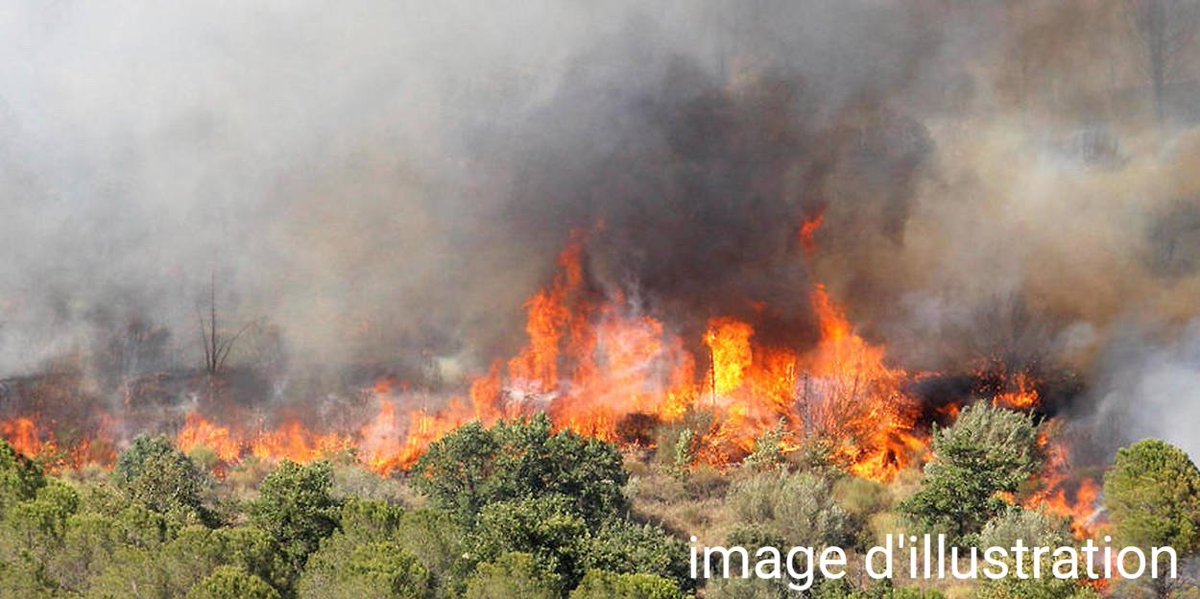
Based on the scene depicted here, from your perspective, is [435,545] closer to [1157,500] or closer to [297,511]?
[297,511]

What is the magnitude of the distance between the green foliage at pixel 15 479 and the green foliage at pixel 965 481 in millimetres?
23530

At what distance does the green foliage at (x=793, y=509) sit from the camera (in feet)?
118

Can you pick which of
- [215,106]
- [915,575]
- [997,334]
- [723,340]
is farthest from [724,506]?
[215,106]

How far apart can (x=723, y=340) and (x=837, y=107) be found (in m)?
12.2

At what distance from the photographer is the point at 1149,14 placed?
183 ft

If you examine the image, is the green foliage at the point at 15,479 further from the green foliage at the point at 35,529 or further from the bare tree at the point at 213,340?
the bare tree at the point at 213,340

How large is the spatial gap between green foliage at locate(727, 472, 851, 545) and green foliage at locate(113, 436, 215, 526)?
15.2 m

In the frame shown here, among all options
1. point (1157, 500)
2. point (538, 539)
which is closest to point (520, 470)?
point (538, 539)

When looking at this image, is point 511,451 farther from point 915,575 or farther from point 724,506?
point 915,575

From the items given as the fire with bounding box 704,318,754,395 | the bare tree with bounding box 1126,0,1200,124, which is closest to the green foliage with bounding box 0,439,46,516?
the fire with bounding box 704,318,754,395

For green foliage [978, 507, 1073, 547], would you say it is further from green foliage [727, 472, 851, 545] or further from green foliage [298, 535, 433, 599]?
green foliage [298, 535, 433, 599]

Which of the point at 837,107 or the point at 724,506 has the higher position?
the point at 837,107

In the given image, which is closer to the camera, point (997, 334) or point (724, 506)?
point (724, 506)

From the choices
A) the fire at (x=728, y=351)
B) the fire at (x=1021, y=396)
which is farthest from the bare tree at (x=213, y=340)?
the fire at (x=1021, y=396)
